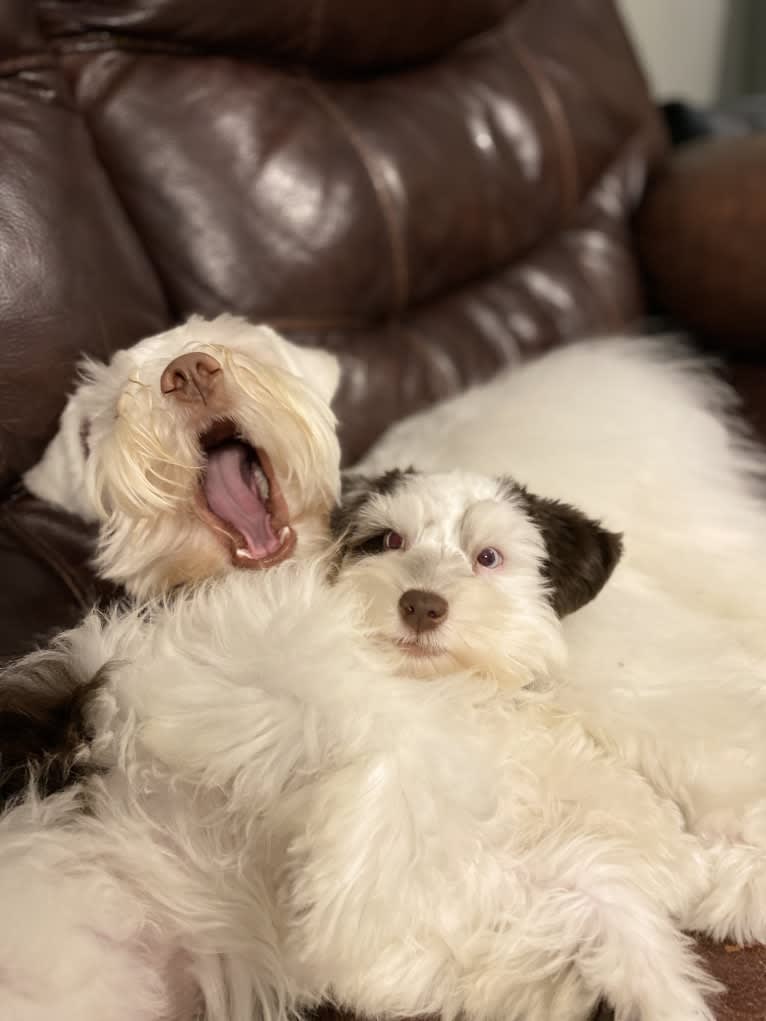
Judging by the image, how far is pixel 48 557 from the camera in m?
1.63

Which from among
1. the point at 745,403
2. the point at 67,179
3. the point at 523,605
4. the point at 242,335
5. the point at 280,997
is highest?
the point at 67,179

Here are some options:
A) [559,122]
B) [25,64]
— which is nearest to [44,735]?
[25,64]

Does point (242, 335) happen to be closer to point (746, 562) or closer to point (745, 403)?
point (746, 562)

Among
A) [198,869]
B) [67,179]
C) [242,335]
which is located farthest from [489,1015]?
[67,179]

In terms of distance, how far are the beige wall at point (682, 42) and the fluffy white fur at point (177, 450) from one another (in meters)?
3.17

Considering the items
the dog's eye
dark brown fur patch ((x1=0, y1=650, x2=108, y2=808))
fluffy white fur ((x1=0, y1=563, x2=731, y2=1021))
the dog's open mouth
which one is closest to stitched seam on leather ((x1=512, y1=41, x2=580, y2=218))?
the dog's open mouth

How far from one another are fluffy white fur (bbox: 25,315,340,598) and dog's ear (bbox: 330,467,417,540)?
0.03m

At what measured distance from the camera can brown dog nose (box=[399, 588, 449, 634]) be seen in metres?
1.23

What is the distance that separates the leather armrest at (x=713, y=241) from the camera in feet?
7.36

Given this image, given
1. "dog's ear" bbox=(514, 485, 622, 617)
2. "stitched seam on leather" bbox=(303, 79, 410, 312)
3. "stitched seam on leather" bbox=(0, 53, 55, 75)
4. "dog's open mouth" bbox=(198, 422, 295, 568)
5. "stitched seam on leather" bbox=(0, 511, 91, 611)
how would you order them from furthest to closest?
"stitched seam on leather" bbox=(303, 79, 410, 312) → "stitched seam on leather" bbox=(0, 53, 55, 75) → "stitched seam on leather" bbox=(0, 511, 91, 611) → "dog's open mouth" bbox=(198, 422, 295, 568) → "dog's ear" bbox=(514, 485, 622, 617)

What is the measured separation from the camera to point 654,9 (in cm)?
401

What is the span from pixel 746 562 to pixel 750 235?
3.02 ft

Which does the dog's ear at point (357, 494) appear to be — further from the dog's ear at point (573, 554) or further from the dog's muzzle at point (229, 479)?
the dog's ear at point (573, 554)

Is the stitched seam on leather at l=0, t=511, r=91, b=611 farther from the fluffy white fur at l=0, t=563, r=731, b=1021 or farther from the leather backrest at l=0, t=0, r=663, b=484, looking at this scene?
the fluffy white fur at l=0, t=563, r=731, b=1021
